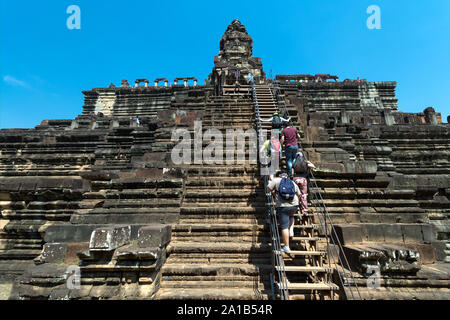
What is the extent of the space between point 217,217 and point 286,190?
204 cm

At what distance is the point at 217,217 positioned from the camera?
209 inches

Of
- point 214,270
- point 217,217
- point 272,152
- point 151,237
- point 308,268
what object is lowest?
point 214,270

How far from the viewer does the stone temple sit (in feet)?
11.8

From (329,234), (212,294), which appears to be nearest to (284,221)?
(329,234)

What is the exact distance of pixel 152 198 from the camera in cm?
561

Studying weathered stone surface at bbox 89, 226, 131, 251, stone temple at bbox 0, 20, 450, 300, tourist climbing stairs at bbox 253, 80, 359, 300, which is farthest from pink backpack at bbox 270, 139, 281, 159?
weathered stone surface at bbox 89, 226, 131, 251

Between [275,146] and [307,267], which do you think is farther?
[275,146]

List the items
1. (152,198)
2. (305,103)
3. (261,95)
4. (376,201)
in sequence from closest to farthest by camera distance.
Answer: (376,201) → (152,198) → (305,103) → (261,95)

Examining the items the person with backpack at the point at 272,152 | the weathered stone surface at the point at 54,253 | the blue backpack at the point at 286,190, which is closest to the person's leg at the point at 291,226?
the blue backpack at the point at 286,190

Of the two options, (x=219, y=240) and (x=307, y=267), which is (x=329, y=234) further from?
(x=219, y=240)

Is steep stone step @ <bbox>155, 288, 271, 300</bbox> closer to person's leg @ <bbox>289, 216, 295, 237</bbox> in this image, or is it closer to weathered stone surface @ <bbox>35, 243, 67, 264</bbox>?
person's leg @ <bbox>289, 216, 295, 237</bbox>
